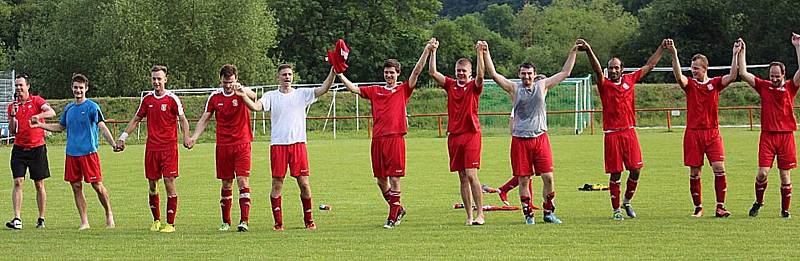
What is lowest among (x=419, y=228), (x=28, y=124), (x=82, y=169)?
(x=419, y=228)

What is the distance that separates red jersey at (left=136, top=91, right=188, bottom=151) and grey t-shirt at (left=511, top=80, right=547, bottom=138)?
4052 millimetres

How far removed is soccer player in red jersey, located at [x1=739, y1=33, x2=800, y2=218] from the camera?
13.4 m

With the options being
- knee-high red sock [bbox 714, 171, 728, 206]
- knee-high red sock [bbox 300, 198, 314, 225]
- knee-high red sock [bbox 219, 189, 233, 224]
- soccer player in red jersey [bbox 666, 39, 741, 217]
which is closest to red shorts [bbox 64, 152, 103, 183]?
knee-high red sock [bbox 219, 189, 233, 224]

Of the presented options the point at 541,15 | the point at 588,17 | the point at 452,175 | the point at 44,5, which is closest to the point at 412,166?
the point at 452,175

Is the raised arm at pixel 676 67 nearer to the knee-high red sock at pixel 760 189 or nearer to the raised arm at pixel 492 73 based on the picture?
the knee-high red sock at pixel 760 189

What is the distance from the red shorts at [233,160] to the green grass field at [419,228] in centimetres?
73

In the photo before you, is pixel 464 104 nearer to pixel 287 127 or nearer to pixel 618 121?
pixel 618 121

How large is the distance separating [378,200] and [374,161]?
167 inches

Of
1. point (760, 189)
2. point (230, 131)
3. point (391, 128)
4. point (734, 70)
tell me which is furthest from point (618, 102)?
point (230, 131)

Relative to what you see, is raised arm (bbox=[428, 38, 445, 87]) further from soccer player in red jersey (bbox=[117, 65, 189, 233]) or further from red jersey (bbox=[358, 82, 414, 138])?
soccer player in red jersey (bbox=[117, 65, 189, 233])

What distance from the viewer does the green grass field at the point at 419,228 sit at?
1094 cm

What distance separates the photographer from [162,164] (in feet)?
42.8

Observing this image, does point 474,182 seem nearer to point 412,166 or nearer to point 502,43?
point 412,166

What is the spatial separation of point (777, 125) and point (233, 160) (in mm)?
6632
